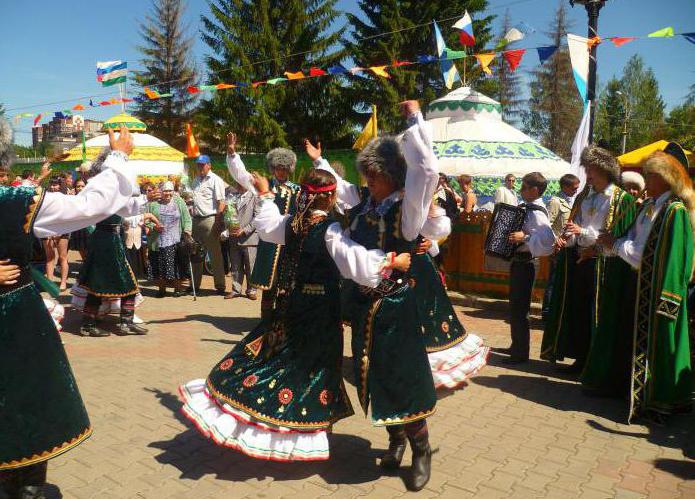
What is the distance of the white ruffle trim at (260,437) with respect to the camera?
3.43 meters

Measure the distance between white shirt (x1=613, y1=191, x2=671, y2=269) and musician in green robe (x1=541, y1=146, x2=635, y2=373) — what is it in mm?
366

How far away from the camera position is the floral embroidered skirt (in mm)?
3447

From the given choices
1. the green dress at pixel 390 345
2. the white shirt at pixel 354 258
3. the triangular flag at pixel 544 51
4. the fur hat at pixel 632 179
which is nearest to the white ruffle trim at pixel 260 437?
the green dress at pixel 390 345

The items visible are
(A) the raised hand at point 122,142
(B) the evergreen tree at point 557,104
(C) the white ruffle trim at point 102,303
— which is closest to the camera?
(A) the raised hand at point 122,142

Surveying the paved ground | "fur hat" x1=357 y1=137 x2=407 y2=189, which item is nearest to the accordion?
the paved ground

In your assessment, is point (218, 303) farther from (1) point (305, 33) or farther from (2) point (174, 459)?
(1) point (305, 33)

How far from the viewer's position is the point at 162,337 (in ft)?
23.4

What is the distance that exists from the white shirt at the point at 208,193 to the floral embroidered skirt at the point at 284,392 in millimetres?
6475

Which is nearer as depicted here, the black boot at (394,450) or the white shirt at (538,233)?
the black boot at (394,450)

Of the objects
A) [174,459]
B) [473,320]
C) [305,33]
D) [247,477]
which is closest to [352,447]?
[247,477]

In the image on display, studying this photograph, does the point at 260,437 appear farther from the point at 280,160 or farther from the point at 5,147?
the point at 280,160

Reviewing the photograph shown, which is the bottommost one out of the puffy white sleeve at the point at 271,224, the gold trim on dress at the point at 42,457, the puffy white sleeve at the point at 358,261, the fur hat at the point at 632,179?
the gold trim on dress at the point at 42,457

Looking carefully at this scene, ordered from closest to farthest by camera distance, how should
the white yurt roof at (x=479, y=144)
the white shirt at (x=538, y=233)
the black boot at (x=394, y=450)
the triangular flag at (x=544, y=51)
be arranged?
the black boot at (x=394, y=450), the white shirt at (x=538, y=233), the triangular flag at (x=544, y=51), the white yurt roof at (x=479, y=144)

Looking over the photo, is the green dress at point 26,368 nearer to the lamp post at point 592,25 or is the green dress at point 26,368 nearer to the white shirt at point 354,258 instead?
the white shirt at point 354,258
